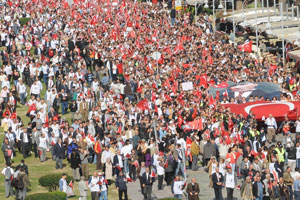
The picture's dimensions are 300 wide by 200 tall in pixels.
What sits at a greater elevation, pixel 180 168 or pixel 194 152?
pixel 194 152

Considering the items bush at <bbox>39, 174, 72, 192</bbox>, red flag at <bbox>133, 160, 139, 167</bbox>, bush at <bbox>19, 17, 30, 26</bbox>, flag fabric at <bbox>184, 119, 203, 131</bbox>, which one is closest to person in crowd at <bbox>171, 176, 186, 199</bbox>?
red flag at <bbox>133, 160, 139, 167</bbox>

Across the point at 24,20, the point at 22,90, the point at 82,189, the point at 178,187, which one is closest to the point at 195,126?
the point at 178,187

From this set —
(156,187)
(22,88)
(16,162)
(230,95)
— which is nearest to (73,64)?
(22,88)

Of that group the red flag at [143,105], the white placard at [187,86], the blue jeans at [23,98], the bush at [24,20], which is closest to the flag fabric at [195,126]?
the red flag at [143,105]

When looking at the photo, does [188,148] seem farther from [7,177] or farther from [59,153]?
[7,177]

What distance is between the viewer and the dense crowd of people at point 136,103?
132 ft

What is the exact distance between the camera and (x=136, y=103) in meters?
54.0

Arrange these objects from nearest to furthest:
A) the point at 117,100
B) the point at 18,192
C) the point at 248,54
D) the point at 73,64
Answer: the point at 18,192
the point at 117,100
the point at 73,64
the point at 248,54

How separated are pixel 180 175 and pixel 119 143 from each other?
2.64m

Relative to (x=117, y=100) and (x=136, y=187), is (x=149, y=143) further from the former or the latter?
(x=117, y=100)

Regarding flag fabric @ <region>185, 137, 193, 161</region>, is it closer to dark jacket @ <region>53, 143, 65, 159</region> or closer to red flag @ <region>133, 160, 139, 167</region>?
red flag @ <region>133, 160, 139, 167</region>

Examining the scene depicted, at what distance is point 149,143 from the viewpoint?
42750mm

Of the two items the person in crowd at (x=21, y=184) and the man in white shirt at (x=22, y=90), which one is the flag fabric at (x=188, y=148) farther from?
the man in white shirt at (x=22, y=90)

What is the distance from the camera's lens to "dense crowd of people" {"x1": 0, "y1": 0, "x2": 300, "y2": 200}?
4038 cm
